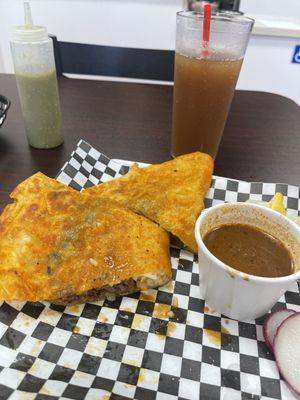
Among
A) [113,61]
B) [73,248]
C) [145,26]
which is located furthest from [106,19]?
[73,248]

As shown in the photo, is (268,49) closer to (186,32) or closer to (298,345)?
(186,32)

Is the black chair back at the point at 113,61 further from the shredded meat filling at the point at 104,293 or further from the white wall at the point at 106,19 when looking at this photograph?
the shredded meat filling at the point at 104,293

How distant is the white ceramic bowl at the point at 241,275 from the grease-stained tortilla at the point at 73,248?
164mm

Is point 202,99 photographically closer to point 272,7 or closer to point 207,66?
point 207,66

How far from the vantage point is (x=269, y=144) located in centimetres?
188

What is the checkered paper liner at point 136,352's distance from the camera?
2.97ft

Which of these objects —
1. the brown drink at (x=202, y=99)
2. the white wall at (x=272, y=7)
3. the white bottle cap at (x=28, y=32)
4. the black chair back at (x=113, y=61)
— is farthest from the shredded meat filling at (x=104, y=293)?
the white wall at (x=272, y=7)

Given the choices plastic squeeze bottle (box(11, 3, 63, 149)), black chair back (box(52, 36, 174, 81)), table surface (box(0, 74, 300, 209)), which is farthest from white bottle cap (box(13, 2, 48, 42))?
black chair back (box(52, 36, 174, 81))

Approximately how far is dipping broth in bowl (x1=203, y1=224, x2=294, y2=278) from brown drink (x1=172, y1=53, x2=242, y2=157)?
1.92 feet

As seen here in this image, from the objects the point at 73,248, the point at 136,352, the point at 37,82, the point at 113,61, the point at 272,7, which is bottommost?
the point at 136,352

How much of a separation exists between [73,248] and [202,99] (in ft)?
2.88

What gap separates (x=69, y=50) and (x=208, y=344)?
94.8 inches

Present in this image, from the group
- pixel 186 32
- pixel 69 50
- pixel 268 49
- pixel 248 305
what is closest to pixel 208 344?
pixel 248 305

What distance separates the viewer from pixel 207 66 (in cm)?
144
